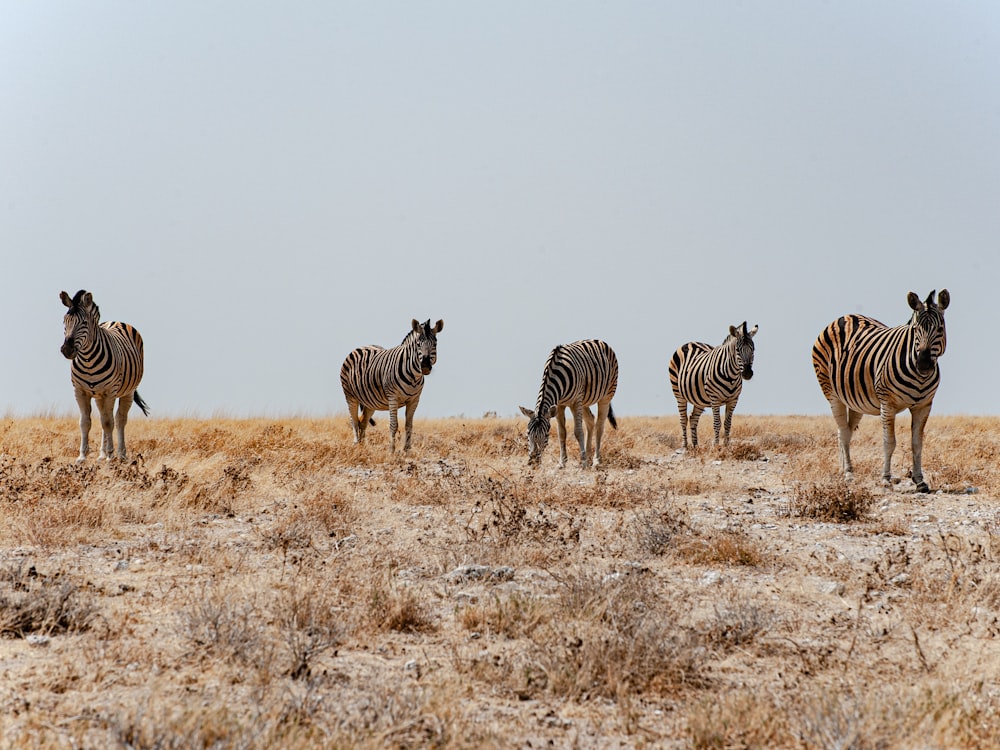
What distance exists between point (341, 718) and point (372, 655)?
3.02 ft

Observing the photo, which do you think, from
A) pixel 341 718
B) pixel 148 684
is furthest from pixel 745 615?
pixel 148 684

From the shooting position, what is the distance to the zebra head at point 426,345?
52.4 feet

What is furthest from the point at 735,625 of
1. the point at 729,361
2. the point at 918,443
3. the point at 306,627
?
the point at 729,361

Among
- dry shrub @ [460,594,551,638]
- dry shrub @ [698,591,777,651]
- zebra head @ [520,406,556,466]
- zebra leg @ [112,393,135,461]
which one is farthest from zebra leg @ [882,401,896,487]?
zebra leg @ [112,393,135,461]

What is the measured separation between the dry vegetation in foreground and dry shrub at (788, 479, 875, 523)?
0.03 meters

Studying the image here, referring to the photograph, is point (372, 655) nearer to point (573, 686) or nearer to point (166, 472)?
point (573, 686)

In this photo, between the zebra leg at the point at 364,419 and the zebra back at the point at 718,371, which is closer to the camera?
the zebra back at the point at 718,371

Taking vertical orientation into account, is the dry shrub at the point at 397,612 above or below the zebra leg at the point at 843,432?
below

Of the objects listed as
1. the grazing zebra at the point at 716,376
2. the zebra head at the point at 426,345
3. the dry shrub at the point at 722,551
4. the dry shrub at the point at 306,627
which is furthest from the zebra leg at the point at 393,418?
the dry shrub at the point at 306,627

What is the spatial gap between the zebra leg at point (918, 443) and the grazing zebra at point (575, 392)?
5039 millimetres

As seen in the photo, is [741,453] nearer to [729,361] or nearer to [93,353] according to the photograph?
[729,361]

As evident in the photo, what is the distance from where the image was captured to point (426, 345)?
15961 millimetres

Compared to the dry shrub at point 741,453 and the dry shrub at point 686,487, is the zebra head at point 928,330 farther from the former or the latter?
the dry shrub at point 741,453

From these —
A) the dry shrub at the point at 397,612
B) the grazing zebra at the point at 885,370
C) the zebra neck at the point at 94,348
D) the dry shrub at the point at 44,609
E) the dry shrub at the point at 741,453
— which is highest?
the zebra neck at the point at 94,348
